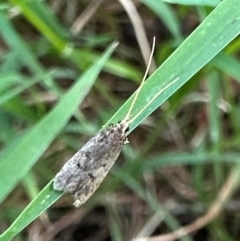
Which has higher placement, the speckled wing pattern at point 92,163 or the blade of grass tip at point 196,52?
the blade of grass tip at point 196,52

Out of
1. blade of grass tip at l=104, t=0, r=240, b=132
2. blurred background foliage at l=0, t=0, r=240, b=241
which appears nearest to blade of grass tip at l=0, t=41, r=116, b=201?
blurred background foliage at l=0, t=0, r=240, b=241

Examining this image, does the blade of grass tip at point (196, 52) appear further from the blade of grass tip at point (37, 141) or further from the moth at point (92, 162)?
the blade of grass tip at point (37, 141)

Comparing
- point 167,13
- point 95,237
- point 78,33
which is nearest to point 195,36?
point 167,13

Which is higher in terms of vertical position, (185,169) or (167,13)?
(167,13)

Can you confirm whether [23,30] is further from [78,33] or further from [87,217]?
[87,217]

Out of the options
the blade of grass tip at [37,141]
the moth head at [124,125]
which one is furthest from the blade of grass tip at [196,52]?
the blade of grass tip at [37,141]
